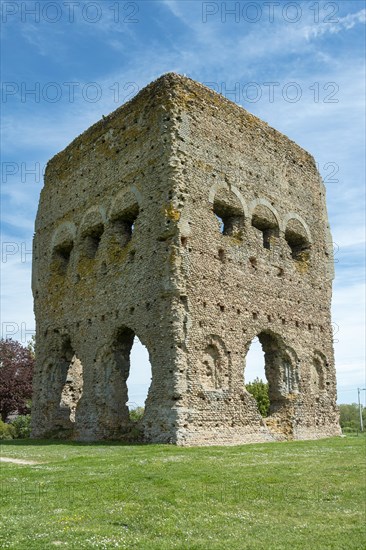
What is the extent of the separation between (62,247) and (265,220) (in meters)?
6.88

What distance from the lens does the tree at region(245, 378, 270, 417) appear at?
100 ft

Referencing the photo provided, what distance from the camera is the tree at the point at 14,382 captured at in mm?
28250

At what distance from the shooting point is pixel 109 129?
17203 millimetres

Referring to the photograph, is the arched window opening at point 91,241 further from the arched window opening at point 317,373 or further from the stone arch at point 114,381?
the arched window opening at point 317,373

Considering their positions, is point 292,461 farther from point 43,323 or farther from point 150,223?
point 43,323

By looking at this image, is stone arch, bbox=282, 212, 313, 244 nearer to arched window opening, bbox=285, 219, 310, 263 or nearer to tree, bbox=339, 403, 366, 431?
arched window opening, bbox=285, 219, 310, 263

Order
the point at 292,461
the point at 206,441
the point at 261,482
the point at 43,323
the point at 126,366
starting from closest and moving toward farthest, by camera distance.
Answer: the point at 261,482 → the point at 292,461 → the point at 206,441 → the point at 126,366 → the point at 43,323

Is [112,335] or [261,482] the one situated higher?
[112,335]

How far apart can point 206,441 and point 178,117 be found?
8225mm

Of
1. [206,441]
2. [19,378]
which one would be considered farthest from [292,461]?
[19,378]

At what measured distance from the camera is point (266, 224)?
17016 mm

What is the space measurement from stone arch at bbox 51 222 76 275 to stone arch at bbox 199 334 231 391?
6.72 metres

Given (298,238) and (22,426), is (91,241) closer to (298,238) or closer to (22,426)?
(298,238)

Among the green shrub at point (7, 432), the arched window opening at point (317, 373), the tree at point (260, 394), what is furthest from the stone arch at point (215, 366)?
the tree at point (260, 394)
